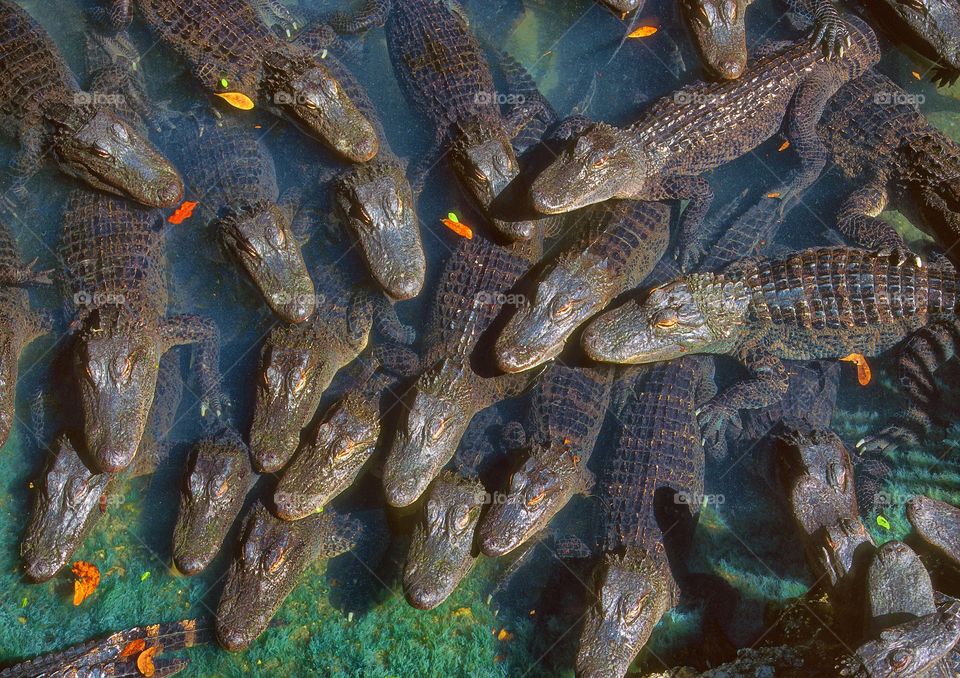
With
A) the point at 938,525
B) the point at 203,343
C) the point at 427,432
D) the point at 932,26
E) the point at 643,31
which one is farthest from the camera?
the point at 643,31

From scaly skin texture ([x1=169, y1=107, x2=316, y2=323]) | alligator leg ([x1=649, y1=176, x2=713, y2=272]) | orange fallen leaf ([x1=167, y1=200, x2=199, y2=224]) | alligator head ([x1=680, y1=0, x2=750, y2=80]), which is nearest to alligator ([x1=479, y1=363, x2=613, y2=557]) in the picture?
alligator leg ([x1=649, y1=176, x2=713, y2=272])

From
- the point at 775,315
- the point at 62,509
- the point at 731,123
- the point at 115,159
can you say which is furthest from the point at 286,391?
the point at 731,123

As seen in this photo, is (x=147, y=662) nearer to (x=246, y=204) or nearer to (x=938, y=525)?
(x=246, y=204)

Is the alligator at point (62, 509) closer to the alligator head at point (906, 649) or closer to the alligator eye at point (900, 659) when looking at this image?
the alligator head at point (906, 649)

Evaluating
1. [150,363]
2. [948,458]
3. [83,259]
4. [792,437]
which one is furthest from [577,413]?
[83,259]

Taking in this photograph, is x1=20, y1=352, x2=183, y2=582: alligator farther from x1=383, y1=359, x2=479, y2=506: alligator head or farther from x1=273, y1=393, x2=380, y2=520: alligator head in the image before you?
x1=383, y1=359, x2=479, y2=506: alligator head

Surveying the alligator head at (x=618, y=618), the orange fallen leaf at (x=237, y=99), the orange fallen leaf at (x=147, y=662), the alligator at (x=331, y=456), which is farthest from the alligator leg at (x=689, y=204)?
the orange fallen leaf at (x=147, y=662)
